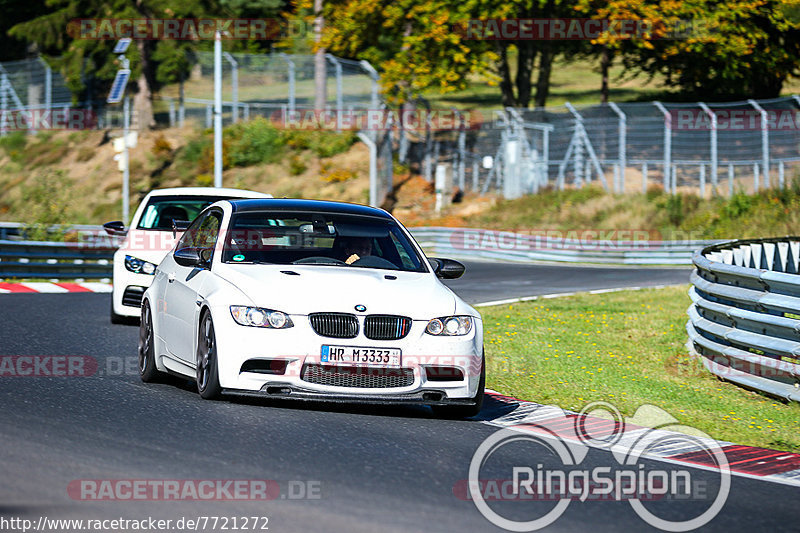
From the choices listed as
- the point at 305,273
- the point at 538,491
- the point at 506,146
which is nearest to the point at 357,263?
the point at 305,273

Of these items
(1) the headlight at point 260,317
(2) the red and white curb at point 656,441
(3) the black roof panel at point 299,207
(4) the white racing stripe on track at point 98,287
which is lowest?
(4) the white racing stripe on track at point 98,287

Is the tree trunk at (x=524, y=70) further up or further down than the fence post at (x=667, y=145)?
further up

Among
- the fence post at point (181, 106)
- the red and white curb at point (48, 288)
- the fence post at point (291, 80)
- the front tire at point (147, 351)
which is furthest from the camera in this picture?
the fence post at point (181, 106)

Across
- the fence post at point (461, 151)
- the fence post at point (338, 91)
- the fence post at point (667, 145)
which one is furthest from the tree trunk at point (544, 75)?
the fence post at point (667, 145)

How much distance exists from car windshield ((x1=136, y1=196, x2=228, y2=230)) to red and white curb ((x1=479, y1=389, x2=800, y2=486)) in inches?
287

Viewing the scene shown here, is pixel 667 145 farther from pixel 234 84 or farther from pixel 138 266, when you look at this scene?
pixel 138 266

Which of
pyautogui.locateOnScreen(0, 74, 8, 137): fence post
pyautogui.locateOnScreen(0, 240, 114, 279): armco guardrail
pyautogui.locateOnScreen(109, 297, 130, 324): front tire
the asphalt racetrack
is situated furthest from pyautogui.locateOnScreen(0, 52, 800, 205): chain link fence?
the asphalt racetrack

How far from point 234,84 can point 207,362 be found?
4434cm

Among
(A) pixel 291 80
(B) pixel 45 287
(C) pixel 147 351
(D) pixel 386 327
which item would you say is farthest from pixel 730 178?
(D) pixel 386 327

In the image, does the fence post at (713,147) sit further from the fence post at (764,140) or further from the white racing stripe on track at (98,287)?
the white racing stripe on track at (98,287)

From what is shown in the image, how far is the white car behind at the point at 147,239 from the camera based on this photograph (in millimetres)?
15930

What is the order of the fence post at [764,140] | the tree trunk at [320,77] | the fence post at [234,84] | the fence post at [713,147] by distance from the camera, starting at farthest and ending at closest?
the fence post at [234,84] < the tree trunk at [320,77] < the fence post at [713,147] < the fence post at [764,140]

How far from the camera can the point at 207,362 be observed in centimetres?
925

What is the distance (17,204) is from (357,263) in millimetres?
50151
